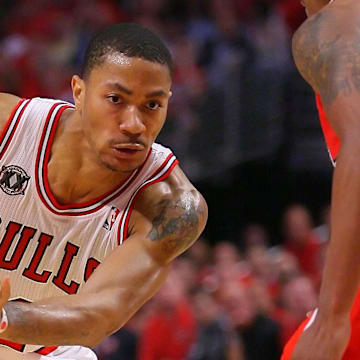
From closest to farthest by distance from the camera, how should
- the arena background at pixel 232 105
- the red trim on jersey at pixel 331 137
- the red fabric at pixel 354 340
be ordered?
the red fabric at pixel 354 340 → the red trim on jersey at pixel 331 137 → the arena background at pixel 232 105

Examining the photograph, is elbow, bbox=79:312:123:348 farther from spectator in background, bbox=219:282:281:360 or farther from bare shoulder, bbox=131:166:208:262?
spectator in background, bbox=219:282:281:360

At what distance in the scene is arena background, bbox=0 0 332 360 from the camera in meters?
9.65

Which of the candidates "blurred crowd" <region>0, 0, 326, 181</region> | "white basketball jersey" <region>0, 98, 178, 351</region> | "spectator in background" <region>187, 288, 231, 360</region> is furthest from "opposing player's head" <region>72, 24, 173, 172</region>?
"blurred crowd" <region>0, 0, 326, 181</region>

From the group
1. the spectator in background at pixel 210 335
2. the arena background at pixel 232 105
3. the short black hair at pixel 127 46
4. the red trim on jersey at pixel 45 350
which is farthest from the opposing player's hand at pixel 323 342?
the arena background at pixel 232 105

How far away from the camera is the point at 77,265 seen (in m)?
3.82

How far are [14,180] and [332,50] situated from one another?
1.72 m

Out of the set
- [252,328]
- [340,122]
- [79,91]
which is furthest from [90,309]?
[252,328]

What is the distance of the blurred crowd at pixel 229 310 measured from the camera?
7348 millimetres

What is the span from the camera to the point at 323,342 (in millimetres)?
2240

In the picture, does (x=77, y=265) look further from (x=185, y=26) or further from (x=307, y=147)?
(x=185, y=26)

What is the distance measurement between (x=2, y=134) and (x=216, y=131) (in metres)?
6.15

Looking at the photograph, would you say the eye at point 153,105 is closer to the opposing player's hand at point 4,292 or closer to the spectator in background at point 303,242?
the opposing player's hand at point 4,292

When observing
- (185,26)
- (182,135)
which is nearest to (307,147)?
(182,135)

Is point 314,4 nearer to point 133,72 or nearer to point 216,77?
point 133,72
